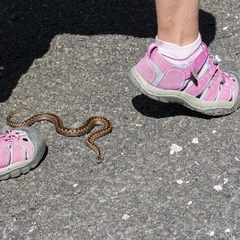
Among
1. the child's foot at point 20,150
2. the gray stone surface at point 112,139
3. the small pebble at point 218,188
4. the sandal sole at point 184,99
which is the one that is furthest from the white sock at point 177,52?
the child's foot at point 20,150

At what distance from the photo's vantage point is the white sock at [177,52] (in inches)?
173

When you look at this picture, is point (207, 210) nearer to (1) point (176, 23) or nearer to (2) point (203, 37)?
(1) point (176, 23)

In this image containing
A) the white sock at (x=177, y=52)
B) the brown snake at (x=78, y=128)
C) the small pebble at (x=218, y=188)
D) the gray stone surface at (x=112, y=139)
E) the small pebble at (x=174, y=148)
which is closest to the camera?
the gray stone surface at (x=112, y=139)

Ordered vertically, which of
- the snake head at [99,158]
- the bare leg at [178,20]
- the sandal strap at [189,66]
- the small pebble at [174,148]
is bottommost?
the snake head at [99,158]

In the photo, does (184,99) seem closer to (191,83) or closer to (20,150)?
(191,83)

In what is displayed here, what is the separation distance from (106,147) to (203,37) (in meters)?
1.66

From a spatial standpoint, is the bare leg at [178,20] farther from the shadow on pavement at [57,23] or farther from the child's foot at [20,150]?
the shadow on pavement at [57,23]

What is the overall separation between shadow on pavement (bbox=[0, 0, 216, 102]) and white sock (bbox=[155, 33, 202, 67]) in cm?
130

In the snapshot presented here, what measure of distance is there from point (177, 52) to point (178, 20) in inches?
9.0

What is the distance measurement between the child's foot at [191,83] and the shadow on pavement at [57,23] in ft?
3.54

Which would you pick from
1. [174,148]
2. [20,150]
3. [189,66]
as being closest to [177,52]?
[189,66]

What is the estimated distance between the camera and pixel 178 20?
4301 millimetres

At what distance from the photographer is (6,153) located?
14.5ft

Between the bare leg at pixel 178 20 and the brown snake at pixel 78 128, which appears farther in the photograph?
the brown snake at pixel 78 128
